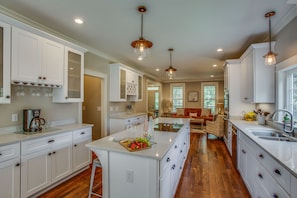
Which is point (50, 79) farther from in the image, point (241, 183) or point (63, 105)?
point (241, 183)

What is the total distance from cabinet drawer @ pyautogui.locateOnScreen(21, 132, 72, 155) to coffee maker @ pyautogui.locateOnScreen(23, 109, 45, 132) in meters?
0.33

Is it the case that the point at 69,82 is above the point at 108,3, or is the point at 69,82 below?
below

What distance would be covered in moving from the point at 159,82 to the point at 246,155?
6.74 m

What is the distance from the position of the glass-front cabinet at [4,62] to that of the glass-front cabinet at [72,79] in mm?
824

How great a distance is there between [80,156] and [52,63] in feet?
5.60

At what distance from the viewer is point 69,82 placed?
9.18ft

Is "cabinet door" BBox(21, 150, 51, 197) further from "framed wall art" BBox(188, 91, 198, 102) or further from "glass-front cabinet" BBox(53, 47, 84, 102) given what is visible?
"framed wall art" BBox(188, 91, 198, 102)

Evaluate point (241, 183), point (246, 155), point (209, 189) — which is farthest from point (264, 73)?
point (209, 189)

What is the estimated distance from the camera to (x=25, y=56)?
6.83 ft

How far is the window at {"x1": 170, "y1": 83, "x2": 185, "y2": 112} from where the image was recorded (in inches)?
357

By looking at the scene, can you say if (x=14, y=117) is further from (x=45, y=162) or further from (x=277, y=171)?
(x=277, y=171)

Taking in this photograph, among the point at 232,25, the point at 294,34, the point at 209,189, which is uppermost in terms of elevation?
the point at 232,25

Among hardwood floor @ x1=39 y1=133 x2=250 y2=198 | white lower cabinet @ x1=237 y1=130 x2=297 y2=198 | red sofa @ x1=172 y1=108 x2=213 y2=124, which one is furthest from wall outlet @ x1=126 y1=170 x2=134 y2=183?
red sofa @ x1=172 y1=108 x2=213 y2=124

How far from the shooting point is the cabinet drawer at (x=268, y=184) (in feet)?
4.36
